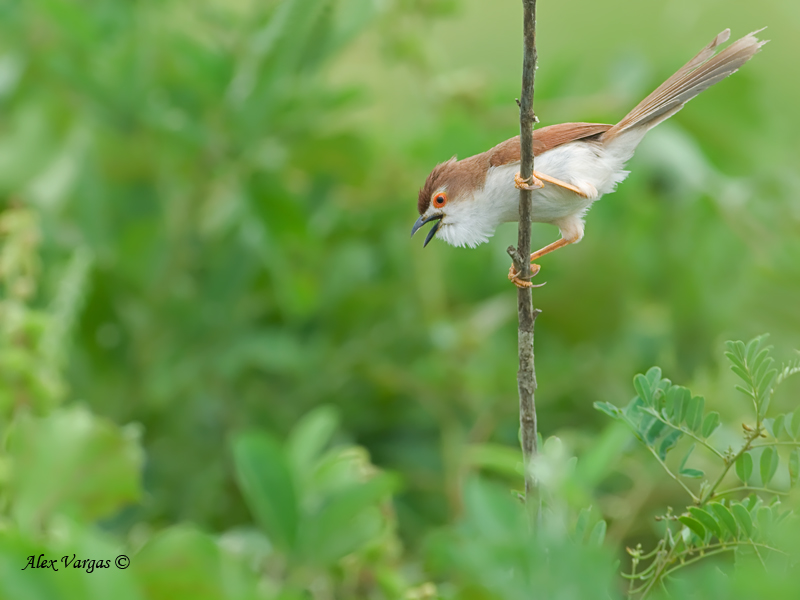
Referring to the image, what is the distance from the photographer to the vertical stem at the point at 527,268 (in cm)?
33

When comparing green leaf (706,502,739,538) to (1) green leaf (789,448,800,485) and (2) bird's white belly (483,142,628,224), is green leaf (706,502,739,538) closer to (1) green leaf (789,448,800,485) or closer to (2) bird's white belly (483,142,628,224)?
(1) green leaf (789,448,800,485)

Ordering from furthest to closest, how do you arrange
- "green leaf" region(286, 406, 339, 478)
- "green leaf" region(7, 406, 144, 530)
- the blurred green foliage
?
the blurred green foliage, "green leaf" region(286, 406, 339, 478), "green leaf" region(7, 406, 144, 530)

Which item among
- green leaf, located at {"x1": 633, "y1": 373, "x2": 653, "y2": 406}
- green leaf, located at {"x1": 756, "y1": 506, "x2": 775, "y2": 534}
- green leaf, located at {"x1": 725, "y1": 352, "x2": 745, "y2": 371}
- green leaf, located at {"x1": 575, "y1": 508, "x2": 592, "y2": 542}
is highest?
green leaf, located at {"x1": 633, "y1": 373, "x2": 653, "y2": 406}

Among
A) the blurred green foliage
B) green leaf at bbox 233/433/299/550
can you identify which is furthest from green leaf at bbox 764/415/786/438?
the blurred green foliage

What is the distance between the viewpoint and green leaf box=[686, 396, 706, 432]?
379 millimetres

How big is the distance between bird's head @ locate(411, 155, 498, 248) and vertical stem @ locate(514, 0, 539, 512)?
0.42ft

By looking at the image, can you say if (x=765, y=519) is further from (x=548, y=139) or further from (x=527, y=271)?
(x=548, y=139)

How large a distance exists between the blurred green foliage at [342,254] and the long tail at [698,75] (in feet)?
1.68

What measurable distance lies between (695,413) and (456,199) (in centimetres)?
23

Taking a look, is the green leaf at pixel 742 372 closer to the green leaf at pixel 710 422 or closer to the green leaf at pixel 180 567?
the green leaf at pixel 710 422

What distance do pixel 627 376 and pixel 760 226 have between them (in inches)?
11.4

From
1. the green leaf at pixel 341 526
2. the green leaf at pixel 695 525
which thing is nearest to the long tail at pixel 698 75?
the green leaf at pixel 695 525

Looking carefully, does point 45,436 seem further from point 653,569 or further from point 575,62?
point 575,62
